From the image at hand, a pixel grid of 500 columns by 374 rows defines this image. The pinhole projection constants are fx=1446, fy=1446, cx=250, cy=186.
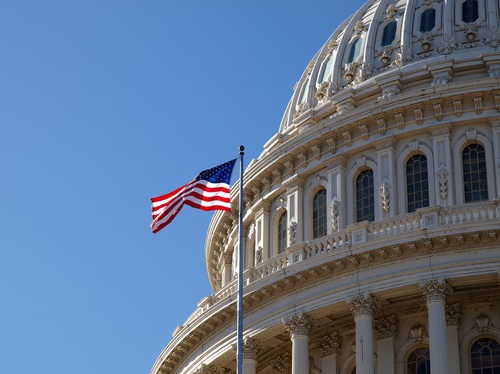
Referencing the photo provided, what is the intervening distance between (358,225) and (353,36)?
1728 cm

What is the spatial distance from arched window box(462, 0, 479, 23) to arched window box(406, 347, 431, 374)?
60.0ft

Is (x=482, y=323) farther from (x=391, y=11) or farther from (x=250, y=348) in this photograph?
(x=391, y=11)

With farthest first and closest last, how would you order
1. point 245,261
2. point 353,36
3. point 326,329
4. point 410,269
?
point 353,36 → point 245,261 → point 326,329 → point 410,269

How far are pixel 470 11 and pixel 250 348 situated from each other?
20.2 m

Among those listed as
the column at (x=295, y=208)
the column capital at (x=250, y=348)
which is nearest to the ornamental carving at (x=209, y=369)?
the column capital at (x=250, y=348)

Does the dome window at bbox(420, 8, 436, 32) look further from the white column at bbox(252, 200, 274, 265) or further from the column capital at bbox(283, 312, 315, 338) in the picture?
the column capital at bbox(283, 312, 315, 338)

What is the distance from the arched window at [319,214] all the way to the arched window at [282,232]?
5.54ft

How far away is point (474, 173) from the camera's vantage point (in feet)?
183

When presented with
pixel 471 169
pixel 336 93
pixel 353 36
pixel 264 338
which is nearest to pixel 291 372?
pixel 264 338

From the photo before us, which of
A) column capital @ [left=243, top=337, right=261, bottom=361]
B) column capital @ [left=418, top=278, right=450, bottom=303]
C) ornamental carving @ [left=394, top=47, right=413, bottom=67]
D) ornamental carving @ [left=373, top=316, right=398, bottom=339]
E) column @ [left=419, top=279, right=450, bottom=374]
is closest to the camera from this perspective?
column @ [left=419, top=279, right=450, bottom=374]

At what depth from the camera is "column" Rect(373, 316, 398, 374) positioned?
172 feet

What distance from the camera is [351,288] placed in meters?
51.4

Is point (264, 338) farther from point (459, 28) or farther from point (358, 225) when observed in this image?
point (459, 28)

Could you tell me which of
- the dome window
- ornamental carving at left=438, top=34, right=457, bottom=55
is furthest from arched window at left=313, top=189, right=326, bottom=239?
the dome window
